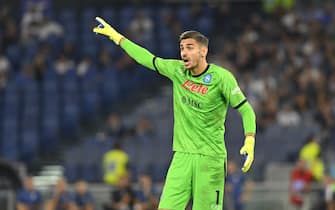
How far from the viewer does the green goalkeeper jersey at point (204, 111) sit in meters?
9.99

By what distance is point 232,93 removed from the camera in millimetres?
9883

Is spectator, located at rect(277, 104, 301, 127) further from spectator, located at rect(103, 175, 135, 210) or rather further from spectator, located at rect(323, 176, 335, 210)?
spectator, located at rect(103, 175, 135, 210)

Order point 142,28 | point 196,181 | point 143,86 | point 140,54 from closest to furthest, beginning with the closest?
point 196,181 < point 140,54 < point 143,86 < point 142,28

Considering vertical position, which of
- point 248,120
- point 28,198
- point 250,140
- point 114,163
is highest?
point 248,120

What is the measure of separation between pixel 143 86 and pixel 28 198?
25.8 ft

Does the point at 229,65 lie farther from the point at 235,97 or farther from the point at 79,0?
the point at 235,97

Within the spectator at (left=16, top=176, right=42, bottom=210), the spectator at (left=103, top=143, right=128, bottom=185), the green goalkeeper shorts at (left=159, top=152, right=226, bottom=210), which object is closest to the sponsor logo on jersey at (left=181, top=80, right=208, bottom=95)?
the green goalkeeper shorts at (left=159, top=152, right=226, bottom=210)

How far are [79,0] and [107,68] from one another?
13.5 feet

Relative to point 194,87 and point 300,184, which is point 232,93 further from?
point 300,184

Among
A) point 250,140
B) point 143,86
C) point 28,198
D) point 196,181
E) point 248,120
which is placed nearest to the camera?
point 250,140

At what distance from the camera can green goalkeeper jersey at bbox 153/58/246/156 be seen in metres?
9.99

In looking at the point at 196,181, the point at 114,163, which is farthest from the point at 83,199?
the point at 196,181

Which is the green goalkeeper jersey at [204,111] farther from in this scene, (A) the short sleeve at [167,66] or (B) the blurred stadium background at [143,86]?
(B) the blurred stadium background at [143,86]

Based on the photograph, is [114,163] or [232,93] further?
[114,163]
